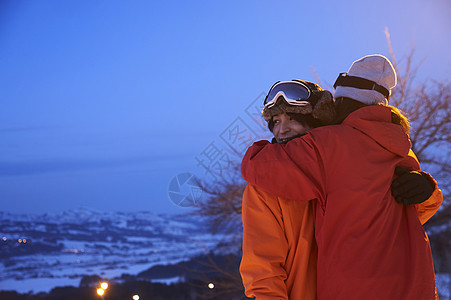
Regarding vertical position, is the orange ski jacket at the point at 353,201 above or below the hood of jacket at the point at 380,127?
below

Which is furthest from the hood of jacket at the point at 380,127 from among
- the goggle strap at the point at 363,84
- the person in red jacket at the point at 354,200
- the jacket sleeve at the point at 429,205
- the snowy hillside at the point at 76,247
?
the snowy hillside at the point at 76,247

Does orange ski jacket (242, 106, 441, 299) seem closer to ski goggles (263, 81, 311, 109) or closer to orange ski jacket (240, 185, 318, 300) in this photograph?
orange ski jacket (240, 185, 318, 300)

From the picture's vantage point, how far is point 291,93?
5.82 feet

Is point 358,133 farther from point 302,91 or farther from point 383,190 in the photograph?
point 302,91

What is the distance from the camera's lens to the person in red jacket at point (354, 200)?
1463 millimetres

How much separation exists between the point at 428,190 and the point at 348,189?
0.36 meters

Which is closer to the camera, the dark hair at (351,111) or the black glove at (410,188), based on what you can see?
the black glove at (410,188)

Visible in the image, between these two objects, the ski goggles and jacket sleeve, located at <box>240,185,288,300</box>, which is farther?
the ski goggles

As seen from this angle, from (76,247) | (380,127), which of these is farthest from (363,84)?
(76,247)

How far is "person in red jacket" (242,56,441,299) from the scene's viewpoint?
1.46 meters

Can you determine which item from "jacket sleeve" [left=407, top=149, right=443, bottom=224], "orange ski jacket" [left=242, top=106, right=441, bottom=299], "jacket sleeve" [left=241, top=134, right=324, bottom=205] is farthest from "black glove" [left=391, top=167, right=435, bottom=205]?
"jacket sleeve" [left=241, top=134, right=324, bottom=205]

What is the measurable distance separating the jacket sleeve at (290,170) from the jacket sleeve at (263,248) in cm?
10

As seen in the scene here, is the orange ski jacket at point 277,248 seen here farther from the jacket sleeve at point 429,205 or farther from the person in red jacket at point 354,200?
the jacket sleeve at point 429,205

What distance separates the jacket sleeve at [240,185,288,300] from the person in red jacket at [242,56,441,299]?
0.09 m
